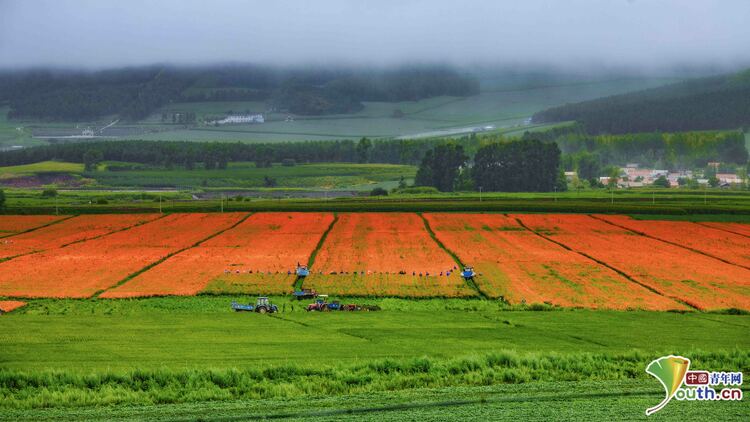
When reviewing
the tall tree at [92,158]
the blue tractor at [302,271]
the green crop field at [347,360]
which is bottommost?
the blue tractor at [302,271]

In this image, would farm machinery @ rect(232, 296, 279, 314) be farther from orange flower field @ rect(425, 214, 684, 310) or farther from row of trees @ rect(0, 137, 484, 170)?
row of trees @ rect(0, 137, 484, 170)

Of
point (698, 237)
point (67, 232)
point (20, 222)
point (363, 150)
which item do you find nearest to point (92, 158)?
point (363, 150)

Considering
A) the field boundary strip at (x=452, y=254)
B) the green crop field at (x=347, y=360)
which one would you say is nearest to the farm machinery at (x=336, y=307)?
the green crop field at (x=347, y=360)

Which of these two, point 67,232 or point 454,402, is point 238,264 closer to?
point 67,232

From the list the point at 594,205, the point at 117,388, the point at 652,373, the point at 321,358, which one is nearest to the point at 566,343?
the point at 652,373

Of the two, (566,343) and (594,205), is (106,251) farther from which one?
(594,205)

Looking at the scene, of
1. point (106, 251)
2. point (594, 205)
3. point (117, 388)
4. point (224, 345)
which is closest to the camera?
point (117, 388)

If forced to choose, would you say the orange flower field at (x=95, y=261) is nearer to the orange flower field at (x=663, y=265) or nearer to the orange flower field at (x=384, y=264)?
the orange flower field at (x=384, y=264)
